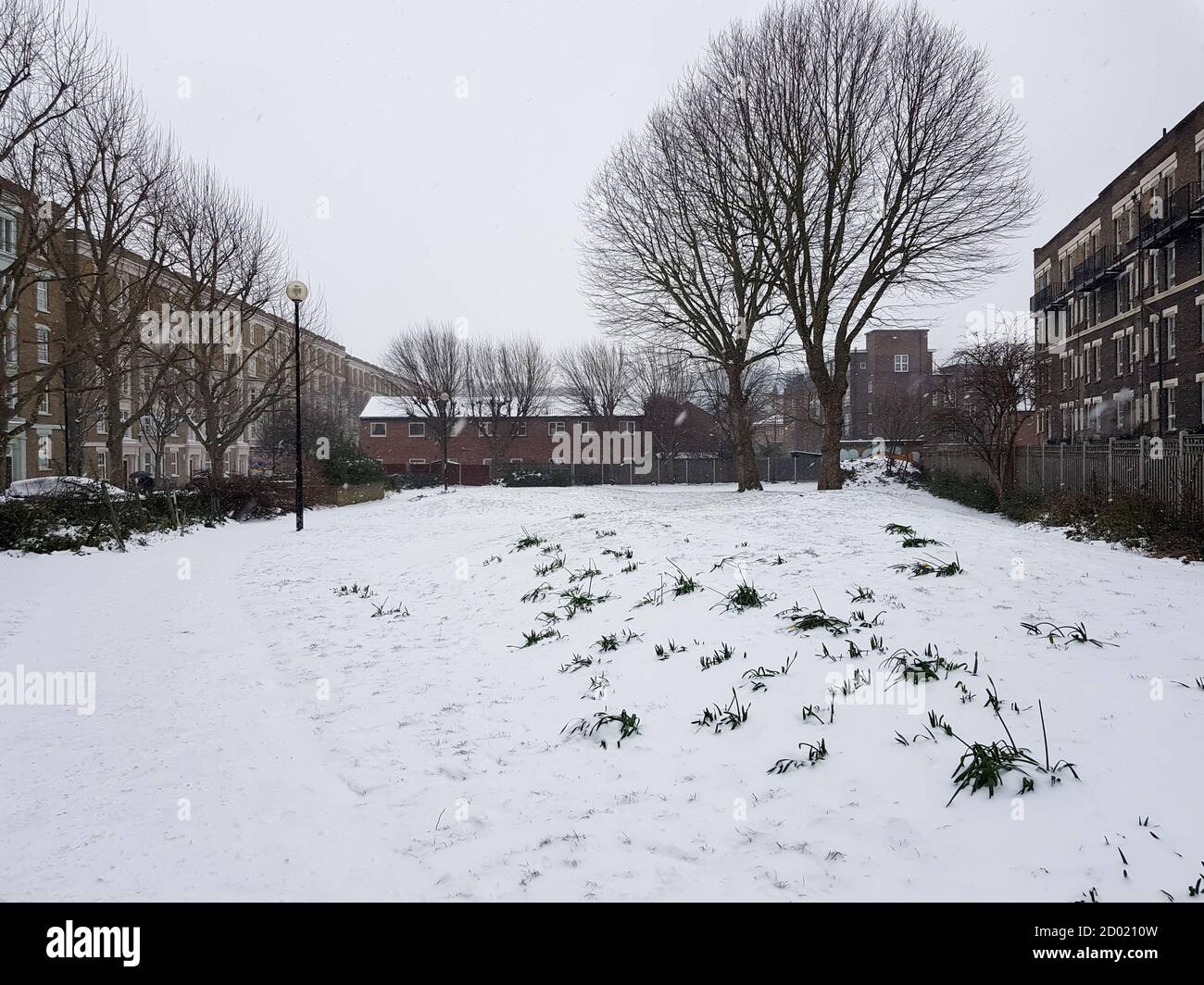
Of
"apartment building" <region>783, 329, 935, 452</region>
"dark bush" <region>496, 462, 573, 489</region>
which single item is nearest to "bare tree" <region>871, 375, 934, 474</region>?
"apartment building" <region>783, 329, 935, 452</region>

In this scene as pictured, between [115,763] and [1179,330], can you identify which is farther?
[1179,330]

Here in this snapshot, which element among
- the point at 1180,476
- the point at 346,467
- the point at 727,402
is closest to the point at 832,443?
the point at 1180,476

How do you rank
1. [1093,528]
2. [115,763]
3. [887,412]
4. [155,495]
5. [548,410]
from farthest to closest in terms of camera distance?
[548,410] < [887,412] < [155,495] < [1093,528] < [115,763]

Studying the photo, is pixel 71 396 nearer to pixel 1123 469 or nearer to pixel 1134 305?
pixel 1123 469

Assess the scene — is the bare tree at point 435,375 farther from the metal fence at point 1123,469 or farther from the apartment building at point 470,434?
the metal fence at point 1123,469

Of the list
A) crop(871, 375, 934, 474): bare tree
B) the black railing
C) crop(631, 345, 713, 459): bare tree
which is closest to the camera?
the black railing

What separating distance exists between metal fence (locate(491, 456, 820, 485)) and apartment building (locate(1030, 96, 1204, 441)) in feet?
51.5

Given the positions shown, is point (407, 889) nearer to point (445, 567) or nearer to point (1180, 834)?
point (1180, 834)

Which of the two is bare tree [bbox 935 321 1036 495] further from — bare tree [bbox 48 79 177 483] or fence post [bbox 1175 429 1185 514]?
bare tree [bbox 48 79 177 483]

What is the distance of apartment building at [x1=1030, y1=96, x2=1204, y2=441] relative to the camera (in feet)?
92.6

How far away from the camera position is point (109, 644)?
7.72 metres

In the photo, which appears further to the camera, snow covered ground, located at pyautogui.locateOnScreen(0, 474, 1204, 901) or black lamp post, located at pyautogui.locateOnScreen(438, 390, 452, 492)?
black lamp post, located at pyautogui.locateOnScreen(438, 390, 452, 492)
